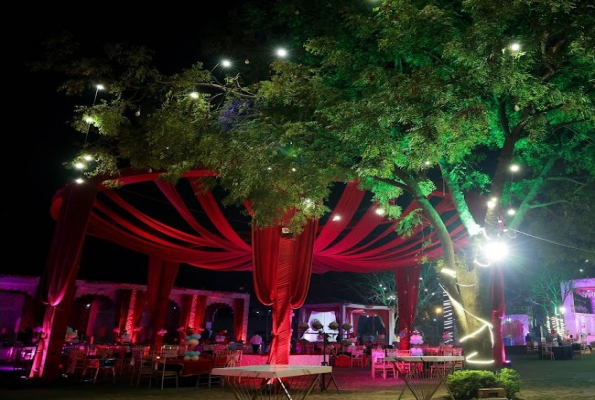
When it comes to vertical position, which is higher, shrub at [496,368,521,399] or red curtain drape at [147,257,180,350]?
red curtain drape at [147,257,180,350]

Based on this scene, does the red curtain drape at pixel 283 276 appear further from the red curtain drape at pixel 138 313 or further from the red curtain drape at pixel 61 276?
the red curtain drape at pixel 138 313

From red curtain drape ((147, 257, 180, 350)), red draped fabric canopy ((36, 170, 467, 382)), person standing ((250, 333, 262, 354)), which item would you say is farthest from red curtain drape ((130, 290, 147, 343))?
red draped fabric canopy ((36, 170, 467, 382))

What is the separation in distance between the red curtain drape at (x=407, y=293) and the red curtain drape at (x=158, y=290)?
6902 mm

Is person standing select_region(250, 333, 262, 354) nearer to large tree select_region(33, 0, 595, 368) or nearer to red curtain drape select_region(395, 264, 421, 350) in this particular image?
red curtain drape select_region(395, 264, 421, 350)

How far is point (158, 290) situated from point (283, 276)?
6.04 metres

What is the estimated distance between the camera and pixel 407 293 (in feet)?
48.3

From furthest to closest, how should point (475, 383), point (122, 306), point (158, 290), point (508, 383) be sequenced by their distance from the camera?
point (122, 306) → point (158, 290) → point (508, 383) → point (475, 383)

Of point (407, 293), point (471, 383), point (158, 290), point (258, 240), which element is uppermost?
point (258, 240)

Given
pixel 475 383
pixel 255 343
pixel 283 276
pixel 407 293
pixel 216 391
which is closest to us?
pixel 475 383

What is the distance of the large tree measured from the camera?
17.7 ft

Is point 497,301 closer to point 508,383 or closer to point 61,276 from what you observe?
point 508,383

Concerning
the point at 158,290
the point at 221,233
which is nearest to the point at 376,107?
the point at 221,233

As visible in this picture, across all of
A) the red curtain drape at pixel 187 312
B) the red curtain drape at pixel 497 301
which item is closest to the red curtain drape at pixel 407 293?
the red curtain drape at pixel 497 301

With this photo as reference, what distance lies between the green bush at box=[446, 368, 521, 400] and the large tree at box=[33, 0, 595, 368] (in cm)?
33
